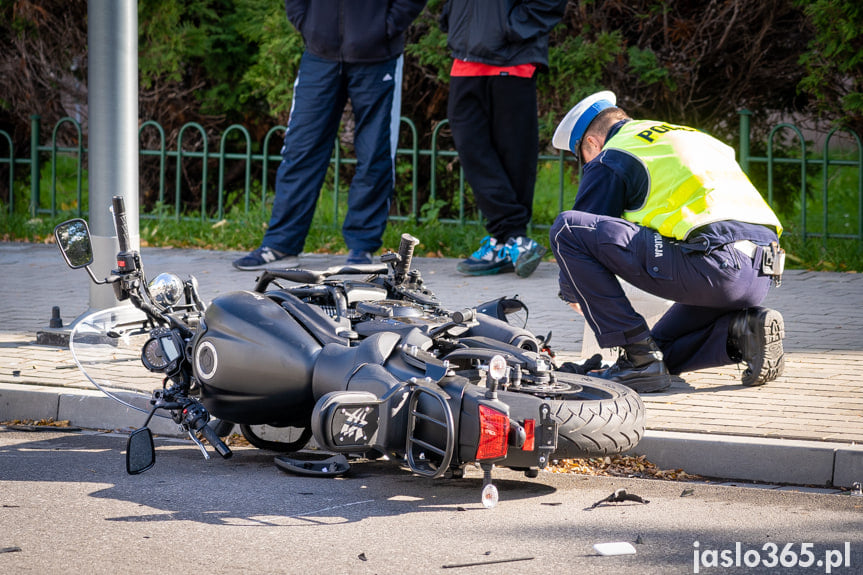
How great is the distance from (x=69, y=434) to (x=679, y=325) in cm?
295

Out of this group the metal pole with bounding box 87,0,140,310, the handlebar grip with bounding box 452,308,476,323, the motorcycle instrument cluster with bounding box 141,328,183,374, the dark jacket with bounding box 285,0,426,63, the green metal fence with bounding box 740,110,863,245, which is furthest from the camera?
the green metal fence with bounding box 740,110,863,245

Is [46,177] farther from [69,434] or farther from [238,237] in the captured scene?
[69,434]

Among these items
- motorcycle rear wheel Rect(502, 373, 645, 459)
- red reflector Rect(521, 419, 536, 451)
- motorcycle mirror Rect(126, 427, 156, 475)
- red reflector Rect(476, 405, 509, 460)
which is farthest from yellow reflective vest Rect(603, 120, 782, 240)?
motorcycle mirror Rect(126, 427, 156, 475)

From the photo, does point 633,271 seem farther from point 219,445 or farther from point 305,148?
point 305,148

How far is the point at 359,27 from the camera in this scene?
9.26m

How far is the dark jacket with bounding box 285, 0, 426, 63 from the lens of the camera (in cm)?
926

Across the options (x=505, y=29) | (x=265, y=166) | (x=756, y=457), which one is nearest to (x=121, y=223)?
(x=756, y=457)

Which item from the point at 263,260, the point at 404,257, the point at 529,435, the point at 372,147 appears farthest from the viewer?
the point at 263,260

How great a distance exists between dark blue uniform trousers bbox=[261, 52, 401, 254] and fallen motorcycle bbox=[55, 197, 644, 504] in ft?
13.1

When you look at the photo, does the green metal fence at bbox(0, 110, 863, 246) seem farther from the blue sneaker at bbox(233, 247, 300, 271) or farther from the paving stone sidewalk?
the blue sneaker at bbox(233, 247, 300, 271)

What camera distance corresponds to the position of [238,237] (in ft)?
37.1

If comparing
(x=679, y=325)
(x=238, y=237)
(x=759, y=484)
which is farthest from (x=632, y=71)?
(x=759, y=484)

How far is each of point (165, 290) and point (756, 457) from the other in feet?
8.17

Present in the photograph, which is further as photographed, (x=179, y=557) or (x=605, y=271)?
(x=605, y=271)
